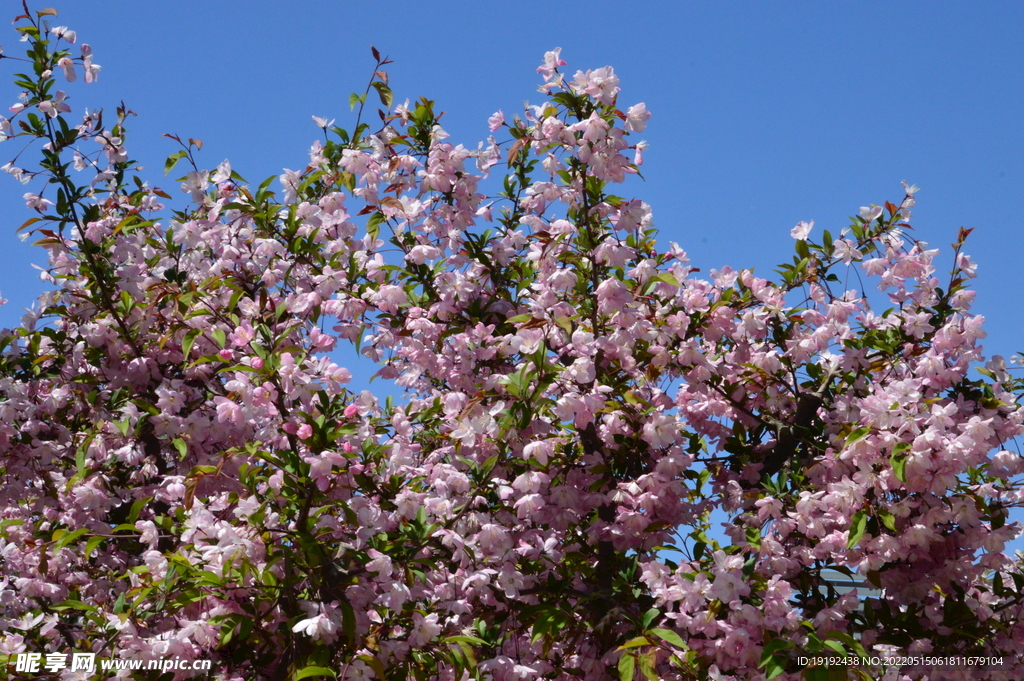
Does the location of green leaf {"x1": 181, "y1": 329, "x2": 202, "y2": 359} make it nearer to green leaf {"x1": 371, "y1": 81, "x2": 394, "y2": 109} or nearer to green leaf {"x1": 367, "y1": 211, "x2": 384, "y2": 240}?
green leaf {"x1": 367, "y1": 211, "x2": 384, "y2": 240}

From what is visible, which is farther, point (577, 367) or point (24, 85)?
point (24, 85)

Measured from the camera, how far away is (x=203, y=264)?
14.0 feet

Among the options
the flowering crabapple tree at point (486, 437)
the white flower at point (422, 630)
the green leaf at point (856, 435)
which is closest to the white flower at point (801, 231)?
the flowering crabapple tree at point (486, 437)

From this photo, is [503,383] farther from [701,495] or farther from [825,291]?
[825,291]

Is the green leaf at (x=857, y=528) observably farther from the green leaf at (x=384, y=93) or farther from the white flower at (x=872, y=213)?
the green leaf at (x=384, y=93)

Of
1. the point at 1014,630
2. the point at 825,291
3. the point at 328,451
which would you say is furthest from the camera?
the point at 825,291

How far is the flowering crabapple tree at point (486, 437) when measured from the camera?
3137 millimetres

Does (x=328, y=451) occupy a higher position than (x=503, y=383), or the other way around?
(x=503, y=383)

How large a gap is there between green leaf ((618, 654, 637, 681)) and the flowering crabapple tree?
3.5 inches

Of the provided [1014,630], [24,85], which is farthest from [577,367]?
[24,85]

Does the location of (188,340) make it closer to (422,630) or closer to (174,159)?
(174,159)

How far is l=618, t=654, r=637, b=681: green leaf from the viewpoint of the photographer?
9.63 feet

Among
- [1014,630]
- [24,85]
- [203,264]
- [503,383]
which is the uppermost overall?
[24,85]

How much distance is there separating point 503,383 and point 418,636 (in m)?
0.97
